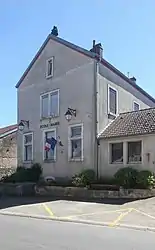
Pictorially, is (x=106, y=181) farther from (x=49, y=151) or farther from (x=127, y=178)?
(x=49, y=151)

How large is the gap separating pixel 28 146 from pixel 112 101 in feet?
24.8

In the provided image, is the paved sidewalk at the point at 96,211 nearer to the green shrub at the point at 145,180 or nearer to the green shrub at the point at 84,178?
the green shrub at the point at 145,180

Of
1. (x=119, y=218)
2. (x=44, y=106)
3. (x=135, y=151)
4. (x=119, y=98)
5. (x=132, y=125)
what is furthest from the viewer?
(x=44, y=106)

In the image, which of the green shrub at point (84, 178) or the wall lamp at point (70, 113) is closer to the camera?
the green shrub at point (84, 178)

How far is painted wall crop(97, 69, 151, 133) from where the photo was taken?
2267 centimetres

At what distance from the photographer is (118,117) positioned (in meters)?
24.4

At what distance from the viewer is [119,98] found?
25016 mm

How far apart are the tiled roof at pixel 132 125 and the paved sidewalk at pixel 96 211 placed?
16.3 ft

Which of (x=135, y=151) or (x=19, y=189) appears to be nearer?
(x=135, y=151)

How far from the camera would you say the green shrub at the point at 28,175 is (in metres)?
25.1

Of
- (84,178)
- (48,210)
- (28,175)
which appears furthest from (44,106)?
(48,210)

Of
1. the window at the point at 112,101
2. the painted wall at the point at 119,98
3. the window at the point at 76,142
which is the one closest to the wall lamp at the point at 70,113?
the window at the point at 76,142

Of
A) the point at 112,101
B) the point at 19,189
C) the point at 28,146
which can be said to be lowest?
the point at 19,189

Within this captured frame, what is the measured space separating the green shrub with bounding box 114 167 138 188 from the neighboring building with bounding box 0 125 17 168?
16723mm
